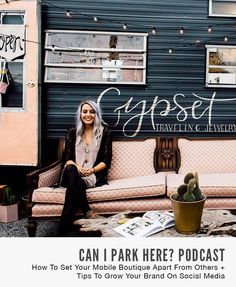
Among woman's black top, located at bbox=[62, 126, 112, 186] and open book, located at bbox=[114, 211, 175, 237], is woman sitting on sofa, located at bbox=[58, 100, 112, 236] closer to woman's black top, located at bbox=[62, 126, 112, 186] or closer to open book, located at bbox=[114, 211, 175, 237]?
woman's black top, located at bbox=[62, 126, 112, 186]

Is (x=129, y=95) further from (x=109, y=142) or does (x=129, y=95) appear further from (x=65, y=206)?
(x=65, y=206)

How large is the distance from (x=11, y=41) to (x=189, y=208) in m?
2.46

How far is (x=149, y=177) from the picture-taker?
338 centimetres

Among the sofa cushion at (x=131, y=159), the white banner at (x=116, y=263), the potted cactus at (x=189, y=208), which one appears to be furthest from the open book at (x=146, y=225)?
the sofa cushion at (x=131, y=159)

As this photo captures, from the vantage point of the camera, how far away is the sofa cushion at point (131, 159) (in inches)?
140

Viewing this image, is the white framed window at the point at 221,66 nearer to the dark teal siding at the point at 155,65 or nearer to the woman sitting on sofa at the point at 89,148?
the dark teal siding at the point at 155,65

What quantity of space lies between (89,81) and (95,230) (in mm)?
1902

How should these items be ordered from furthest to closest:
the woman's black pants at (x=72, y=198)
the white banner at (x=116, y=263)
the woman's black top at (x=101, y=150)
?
the woman's black top at (x=101, y=150)
the woman's black pants at (x=72, y=198)
the white banner at (x=116, y=263)

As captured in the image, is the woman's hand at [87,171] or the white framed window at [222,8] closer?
the woman's hand at [87,171]

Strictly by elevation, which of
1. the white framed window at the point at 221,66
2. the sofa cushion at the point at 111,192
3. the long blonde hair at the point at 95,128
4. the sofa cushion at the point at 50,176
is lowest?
the sofa cushion at the point at 111,192

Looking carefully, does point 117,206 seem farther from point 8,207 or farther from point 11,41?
point 11,41

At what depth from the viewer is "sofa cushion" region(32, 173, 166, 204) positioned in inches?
118

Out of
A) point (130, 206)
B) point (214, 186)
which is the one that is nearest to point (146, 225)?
point (130, 206)

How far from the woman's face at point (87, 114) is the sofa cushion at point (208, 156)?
0.92m
